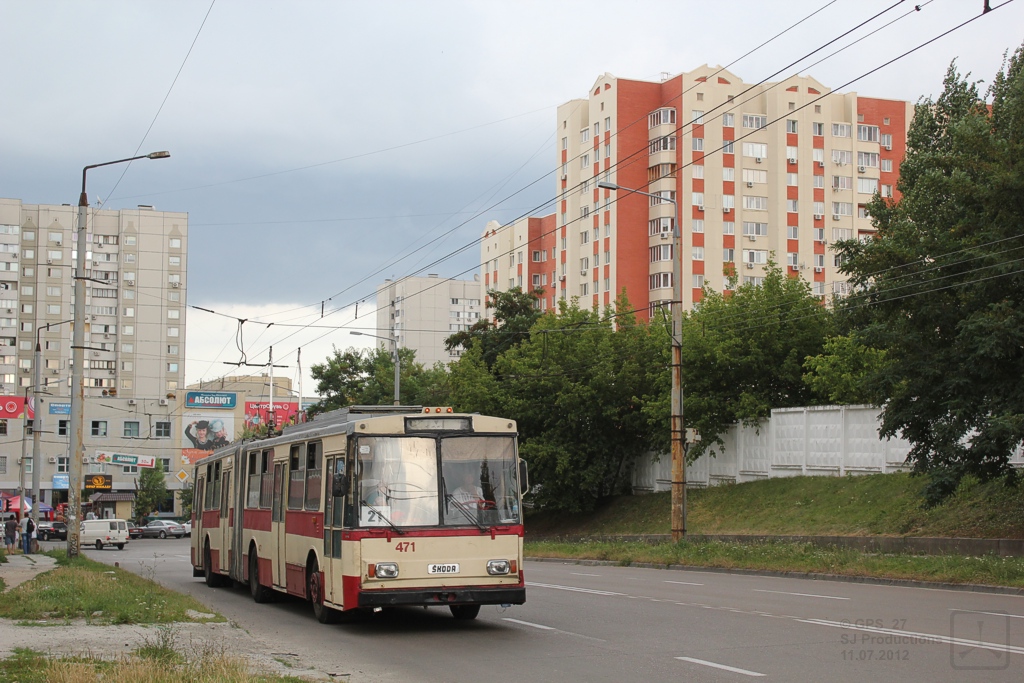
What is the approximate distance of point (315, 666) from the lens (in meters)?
11.4

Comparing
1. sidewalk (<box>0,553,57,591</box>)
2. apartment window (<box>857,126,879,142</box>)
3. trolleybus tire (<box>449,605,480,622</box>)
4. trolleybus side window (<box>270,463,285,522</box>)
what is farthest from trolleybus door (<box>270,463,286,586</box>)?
apartment window (<box>857,126,879,142</box>)

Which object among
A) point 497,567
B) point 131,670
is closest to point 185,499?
point 497,567

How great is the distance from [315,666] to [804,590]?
11152 mm

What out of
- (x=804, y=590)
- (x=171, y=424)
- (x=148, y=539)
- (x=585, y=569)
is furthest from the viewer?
(x=171, y=424)

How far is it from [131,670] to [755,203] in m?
81.9

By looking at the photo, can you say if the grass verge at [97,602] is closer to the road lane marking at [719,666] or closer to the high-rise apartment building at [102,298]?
the road lane marking at [719,666]

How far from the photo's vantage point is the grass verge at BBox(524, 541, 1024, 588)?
1955 cm

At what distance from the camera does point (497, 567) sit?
14.3 meters

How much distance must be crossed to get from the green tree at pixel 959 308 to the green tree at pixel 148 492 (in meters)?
83.6

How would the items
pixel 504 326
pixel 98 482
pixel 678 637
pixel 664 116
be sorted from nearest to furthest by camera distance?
pixel 678 637 < pixel 504 326 < pixel 664 116 < pixel 98 482

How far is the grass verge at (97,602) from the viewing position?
15.0 metres

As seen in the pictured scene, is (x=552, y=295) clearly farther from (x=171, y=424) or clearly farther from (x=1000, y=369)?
(x=1000, y=369)

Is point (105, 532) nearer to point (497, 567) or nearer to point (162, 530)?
point (162, 530)

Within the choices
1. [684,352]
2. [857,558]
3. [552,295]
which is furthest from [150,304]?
[857,558]
